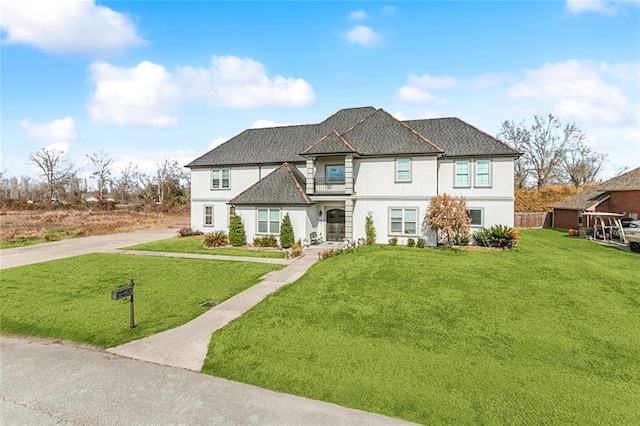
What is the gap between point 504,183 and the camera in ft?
62.9

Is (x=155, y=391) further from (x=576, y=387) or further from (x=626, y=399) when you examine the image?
(x=626, y=399)

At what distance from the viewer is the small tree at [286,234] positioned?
19391mm

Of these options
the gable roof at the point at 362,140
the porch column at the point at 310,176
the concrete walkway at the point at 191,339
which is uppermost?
the gable roof at the point at 362,140

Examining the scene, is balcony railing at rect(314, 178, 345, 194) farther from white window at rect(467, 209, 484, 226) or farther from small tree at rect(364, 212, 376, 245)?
white window at rect(467, 209, 484, 226)

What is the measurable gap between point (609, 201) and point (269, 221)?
93.2ft

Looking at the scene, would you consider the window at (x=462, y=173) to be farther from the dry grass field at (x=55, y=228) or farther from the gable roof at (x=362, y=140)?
the dry grass field at (x=55, y=228)

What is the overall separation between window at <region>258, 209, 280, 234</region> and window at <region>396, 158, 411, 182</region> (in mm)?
8086

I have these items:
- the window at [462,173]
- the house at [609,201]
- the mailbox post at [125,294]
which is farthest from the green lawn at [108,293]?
the house at [609,201]

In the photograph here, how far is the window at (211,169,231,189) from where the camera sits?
84.5ft

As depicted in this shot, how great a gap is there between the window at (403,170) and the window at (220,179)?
44.9 feet

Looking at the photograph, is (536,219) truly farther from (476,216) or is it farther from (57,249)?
(57,249)

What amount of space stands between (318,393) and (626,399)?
5316mm

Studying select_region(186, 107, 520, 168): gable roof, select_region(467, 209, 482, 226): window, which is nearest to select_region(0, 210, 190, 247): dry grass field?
select_region(186, 107, 520, 168): gable roof

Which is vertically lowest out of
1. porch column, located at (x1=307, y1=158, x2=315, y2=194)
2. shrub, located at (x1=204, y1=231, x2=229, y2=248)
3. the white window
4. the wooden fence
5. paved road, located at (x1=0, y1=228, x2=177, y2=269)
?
paved road, located at (x1=0, y1=228, x2=177, y2=269)
